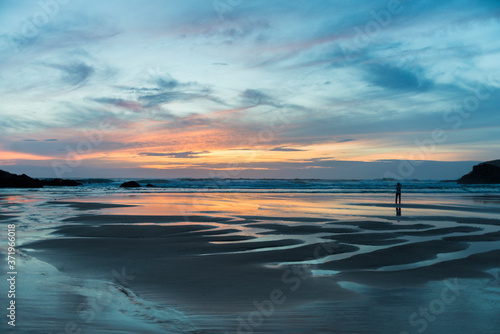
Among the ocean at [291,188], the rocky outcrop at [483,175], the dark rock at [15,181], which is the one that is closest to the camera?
the ocean at [291,188]

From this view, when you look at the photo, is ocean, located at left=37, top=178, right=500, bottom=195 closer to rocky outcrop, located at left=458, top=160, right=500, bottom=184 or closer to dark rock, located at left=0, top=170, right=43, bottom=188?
dark rock, located at left=0, top=170, right=43, bottom=188

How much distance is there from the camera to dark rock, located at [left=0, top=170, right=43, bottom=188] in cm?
5462

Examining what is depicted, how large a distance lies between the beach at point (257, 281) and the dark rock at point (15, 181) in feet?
163

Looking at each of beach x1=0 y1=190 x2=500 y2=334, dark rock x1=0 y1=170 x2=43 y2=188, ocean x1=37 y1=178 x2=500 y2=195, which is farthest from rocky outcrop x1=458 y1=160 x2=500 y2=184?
dark rock x1=0 y1=170 x2=43 y2=188

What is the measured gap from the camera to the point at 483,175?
83812mm

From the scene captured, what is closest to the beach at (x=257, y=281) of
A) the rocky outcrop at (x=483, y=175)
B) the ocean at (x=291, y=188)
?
the ocean at (x=291, y=188)

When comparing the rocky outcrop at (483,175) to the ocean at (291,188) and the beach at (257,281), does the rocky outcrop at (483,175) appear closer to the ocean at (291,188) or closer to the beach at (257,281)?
the ocean at (291,188)

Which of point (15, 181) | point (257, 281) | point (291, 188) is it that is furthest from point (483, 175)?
point (257, 281)

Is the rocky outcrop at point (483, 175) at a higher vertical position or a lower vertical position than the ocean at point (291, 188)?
higher

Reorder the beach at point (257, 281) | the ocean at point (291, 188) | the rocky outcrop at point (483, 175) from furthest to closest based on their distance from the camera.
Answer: the rocky outcrop at point (483, 175), the ocean at point (291, 188), the beach at point (257, 281)

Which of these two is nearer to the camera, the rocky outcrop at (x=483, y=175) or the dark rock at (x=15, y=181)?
the dark rock at (x=15, y=181)

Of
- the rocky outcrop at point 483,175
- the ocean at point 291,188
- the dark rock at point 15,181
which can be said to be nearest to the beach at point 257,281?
the ocean at point 291,188

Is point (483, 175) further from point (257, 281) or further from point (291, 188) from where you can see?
point (257, 281)

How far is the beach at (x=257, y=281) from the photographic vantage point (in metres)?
4.85
